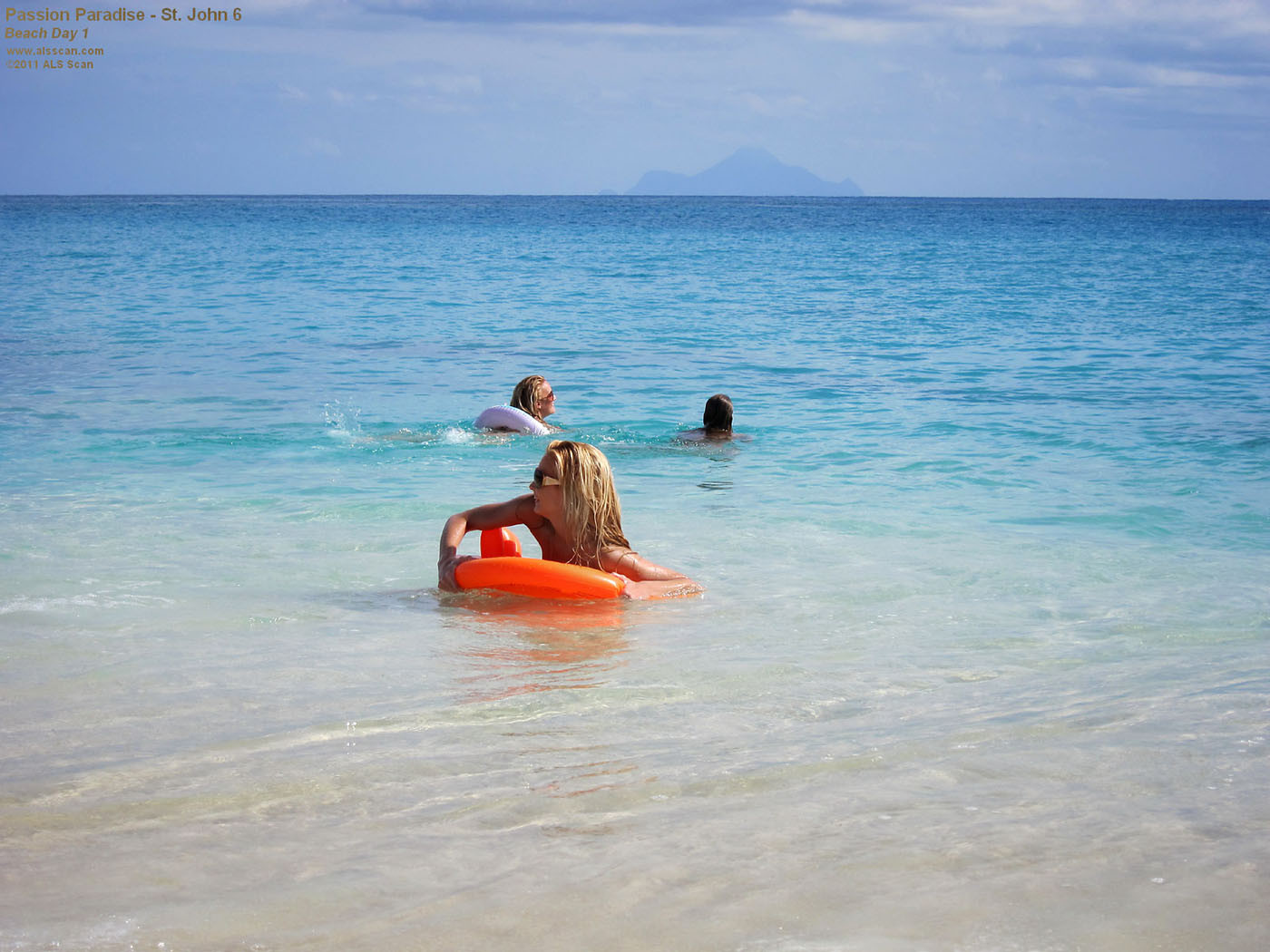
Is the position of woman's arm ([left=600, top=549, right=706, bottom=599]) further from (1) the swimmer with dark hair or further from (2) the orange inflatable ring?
(1) the swimmer with dark hair

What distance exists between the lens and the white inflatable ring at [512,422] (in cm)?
1012

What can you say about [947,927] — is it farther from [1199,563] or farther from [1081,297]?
[1081,297]

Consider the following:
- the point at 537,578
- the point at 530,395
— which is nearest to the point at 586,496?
the point at 537,578

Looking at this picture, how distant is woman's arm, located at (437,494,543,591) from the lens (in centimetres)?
550

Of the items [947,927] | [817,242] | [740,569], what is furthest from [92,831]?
[817,242]

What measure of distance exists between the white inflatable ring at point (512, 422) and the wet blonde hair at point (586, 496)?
460 cm

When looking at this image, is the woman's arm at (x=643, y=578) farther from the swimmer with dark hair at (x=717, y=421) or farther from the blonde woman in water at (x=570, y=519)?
the swimmer with dark hair at (x=717, y=421)

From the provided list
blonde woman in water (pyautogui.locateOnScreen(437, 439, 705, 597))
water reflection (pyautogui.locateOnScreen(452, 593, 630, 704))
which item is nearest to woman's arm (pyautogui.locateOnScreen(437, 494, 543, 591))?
blonde woman in water (pyautogui.locateOnScreen(437, 439, 705, 597))

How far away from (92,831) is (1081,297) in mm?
26540

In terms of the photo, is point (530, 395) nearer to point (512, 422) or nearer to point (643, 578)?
point (512, 422)

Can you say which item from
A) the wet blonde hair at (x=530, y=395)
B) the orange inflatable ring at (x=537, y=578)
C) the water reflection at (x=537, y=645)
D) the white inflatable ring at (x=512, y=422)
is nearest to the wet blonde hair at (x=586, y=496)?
the orange inflatable ring at (x=537, y=578)

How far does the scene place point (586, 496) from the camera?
544cm

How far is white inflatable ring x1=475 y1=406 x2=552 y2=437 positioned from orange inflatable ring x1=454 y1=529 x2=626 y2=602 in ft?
15.3

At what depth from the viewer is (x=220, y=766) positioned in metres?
3.55
